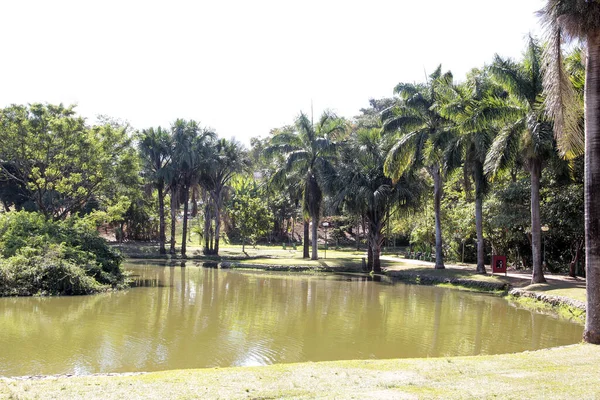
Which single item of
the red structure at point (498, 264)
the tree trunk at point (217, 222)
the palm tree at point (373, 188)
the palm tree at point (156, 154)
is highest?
the palm tree at point (156, 154)

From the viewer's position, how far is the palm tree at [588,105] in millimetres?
11945

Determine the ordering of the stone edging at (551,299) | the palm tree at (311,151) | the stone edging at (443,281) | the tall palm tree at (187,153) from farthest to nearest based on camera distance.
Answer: the tall palm tree at (187,153) → the palm tree at (311,151) → the stone edging at (443,281) → the stone edging at (551,299)

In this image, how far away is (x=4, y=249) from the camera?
22.1 m

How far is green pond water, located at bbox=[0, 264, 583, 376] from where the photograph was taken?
11242 mm

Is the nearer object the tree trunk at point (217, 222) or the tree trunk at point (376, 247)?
the tree trunk at point (376, 247)

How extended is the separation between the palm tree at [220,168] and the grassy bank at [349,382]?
36.9 meters

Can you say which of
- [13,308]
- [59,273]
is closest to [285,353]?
[13,308]

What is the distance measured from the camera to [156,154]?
148 ft

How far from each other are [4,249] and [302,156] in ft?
76.3

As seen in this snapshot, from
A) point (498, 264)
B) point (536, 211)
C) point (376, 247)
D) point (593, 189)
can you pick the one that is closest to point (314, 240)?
point (376, 247)

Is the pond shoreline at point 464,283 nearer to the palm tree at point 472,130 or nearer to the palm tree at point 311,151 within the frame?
the palm tree at point 472,130

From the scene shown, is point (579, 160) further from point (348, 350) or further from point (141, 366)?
point (141, 366)

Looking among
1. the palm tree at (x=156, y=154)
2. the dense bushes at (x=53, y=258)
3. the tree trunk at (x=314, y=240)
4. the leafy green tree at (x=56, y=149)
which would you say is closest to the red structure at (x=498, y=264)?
the tree trunk at (x=314, y=240)

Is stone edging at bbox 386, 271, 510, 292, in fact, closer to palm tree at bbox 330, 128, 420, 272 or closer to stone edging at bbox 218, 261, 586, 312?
stone edging at bbox 218, 261, 586, 312
